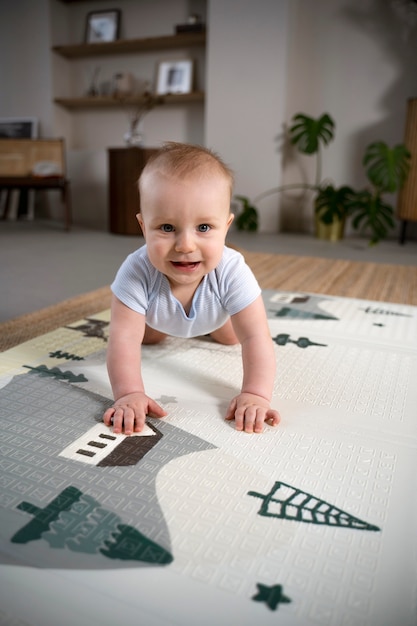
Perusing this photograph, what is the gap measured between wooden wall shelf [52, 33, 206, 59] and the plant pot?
157 centimetres

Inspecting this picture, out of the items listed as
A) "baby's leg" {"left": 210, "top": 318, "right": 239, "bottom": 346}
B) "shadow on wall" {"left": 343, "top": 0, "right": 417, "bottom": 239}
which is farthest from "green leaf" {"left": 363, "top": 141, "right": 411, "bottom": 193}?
"baby's leg" {"left": 210, "top": 318, "right": 239, "bottom": 346}

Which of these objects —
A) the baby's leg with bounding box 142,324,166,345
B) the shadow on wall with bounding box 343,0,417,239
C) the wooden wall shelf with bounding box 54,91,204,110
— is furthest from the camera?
the wooden wall shelf with bounding box 54,91,204,110

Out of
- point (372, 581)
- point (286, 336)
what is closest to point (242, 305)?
point (286, 336)

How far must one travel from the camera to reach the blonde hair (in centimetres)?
72

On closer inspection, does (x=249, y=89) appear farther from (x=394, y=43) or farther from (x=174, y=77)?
(x=394, y=43)

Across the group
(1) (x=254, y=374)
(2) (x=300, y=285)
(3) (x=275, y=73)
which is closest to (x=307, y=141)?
(3) (x=275, y=73)

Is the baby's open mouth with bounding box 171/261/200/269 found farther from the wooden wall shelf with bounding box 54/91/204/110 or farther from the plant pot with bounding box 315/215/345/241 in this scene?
the wooden wall shelf with bounding box 54/91/204/110

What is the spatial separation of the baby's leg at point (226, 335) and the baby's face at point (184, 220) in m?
0.30

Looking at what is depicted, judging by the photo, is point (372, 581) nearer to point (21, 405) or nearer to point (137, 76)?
point (21, 405)

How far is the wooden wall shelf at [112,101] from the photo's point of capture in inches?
143

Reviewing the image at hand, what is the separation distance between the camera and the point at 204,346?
42.7 inches

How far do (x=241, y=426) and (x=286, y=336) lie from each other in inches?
18.1

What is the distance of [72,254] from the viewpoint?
245cm

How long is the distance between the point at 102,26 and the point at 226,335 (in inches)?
145
